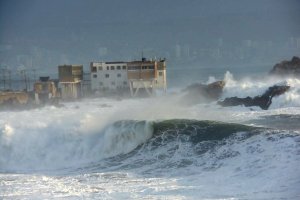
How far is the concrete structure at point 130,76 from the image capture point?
59219mm

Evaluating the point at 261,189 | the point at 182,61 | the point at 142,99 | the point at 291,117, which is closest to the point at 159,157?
the point at 261,189

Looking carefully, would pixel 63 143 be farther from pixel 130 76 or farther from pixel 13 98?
pixel 130 76

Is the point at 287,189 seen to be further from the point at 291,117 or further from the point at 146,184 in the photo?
the point at 291,117

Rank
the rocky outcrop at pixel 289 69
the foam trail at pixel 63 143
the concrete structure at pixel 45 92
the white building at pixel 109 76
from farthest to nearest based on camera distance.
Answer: the rocky outcrop at pixel 289 69, the white building at pixel 109 76, the concrete structure at pixel 45 92, the foam trail at pixel 63 143

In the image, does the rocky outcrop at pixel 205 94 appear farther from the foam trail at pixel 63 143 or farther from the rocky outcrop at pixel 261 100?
the foam trail at pixel 63 143

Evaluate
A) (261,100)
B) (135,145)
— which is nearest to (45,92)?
(261,100)

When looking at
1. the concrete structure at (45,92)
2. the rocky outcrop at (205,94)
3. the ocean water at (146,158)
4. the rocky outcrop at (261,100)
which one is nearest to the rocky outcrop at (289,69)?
the rocky outcrop at (205,94)

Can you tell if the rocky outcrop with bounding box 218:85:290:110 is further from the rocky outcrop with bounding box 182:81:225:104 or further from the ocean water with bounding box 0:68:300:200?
the ocean water with bounding box 0:68:300:200

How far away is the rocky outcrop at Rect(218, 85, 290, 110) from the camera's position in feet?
157

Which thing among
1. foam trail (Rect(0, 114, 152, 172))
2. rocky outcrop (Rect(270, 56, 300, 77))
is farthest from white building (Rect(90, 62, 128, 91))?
foam trail (Rect(0, 114, 152, 172))

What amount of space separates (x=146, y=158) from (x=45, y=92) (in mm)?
32822

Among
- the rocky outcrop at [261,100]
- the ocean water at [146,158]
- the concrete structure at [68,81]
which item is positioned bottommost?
the ocean water at [146,158]

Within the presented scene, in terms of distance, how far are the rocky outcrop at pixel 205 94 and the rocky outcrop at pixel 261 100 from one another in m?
5.15

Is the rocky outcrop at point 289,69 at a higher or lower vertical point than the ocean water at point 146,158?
higher
